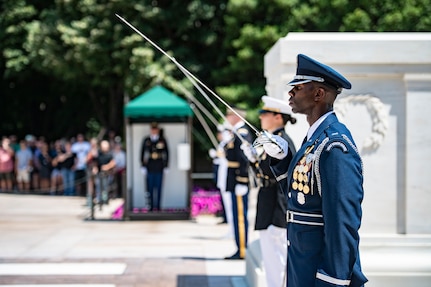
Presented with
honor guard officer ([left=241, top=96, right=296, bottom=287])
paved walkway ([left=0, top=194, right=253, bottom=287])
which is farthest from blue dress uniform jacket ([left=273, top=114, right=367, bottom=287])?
paved walkway ([left=0, top=194, right=253, bottom=287])

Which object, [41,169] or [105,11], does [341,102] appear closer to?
[105,11]

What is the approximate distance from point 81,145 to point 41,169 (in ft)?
5.96

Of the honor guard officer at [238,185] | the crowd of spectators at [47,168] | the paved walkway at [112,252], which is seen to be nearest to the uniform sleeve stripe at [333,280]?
the paved walkway at [112,252]

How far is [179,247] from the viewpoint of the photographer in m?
9.83

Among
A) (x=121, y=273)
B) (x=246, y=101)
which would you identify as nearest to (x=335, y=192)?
(x=121, y=273)

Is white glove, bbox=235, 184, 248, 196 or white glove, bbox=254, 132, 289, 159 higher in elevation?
white glove, bbox=254, 132, 289, 159

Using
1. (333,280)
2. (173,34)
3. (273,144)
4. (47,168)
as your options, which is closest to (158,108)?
(173,34)

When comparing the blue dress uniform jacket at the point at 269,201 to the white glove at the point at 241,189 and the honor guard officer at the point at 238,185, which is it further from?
the white glove at the point at 241,189

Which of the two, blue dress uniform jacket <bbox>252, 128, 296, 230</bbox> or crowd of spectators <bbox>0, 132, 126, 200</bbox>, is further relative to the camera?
crowd of spectators <bbox>0, 132, 126, 200</bbox>

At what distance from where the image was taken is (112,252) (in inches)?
363

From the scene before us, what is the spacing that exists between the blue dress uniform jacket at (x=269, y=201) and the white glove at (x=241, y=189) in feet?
9.16

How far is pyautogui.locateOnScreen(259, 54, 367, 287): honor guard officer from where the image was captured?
3.25 metres

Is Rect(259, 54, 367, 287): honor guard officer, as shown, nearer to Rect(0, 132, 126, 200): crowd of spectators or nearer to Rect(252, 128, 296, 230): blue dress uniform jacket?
Rect(252, 128, 296, 230): blue dress uniform jacket

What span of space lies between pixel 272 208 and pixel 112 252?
4.07 metres
